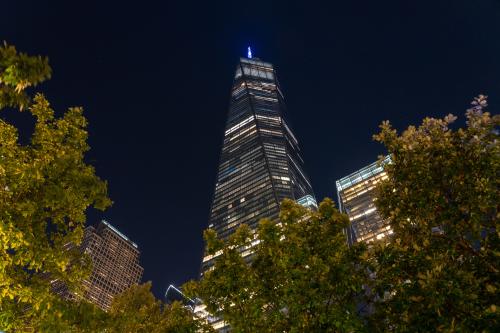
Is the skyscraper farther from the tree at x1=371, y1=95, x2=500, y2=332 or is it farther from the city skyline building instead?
the tree at x1=371, y1=95, x2=500, y2=332

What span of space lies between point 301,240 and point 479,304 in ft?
15.2

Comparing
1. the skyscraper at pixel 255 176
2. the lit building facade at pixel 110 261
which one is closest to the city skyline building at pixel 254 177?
the skyscraper at pixel 255 176

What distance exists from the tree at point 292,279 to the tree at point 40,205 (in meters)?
4.11

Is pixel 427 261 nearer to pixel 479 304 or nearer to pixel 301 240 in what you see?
pixel 479 304

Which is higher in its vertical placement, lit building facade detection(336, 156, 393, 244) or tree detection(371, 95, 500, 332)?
lit building facade detection(336, 156, 393, 244)

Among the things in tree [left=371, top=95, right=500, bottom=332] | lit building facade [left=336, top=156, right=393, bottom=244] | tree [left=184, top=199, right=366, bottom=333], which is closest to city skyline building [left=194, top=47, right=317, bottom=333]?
lit building facade [left=336, top=156, right=393, bottom=244]

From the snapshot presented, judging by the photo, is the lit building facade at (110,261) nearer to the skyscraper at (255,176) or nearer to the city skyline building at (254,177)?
the city skyline building at (254,177)

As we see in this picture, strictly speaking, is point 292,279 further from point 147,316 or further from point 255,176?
point 255,176

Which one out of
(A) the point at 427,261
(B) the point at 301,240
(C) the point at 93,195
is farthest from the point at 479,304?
(C) the point at 93,195

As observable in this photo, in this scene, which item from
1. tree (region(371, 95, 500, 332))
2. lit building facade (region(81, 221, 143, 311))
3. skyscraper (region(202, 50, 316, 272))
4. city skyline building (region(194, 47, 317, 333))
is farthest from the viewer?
lit building facade (region(81, 221, 143, 311))

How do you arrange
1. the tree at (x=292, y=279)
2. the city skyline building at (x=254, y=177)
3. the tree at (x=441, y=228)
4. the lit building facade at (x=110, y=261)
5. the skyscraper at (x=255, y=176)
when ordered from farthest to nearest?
the lit building facade at (x=110, y=261)
the skyscraper at (x=255, y=176)
the city skyline building at (x=254, y=177)
the tree at (x=292, y=279)
the tree at (x=441, y=228)

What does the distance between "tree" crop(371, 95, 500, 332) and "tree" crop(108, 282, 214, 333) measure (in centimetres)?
585

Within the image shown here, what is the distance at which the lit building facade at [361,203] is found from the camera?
123 metres

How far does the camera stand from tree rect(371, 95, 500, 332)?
820 centimetres
